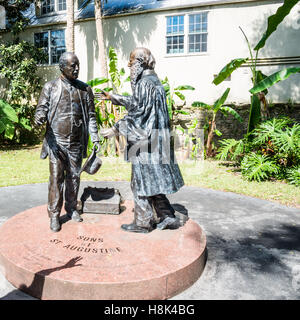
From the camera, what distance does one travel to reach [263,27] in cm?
1380

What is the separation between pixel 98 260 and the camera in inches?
126

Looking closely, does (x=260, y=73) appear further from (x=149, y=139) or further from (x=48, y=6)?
(x=48, y=6)

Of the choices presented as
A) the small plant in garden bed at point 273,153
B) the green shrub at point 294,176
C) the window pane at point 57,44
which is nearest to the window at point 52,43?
the window pane at point 57,44

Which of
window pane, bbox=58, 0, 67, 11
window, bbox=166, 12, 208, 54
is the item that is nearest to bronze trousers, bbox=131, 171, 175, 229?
window, bbox=166, 12, 208, 54

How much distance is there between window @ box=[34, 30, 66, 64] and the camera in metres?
18.0

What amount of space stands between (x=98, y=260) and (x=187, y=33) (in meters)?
13.9

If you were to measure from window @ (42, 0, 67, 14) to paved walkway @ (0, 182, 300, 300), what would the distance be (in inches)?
581

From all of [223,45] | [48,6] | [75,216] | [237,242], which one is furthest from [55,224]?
[48,6]

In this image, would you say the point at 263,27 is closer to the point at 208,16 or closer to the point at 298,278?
the point at 208,16

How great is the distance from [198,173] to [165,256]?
285 inches

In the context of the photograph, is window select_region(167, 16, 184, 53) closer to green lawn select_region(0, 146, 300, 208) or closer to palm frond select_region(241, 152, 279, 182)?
green lawn select_region(0, 146, 300, 208)

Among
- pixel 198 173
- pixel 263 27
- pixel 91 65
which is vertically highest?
pixel 263 27

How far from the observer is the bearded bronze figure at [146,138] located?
374 cm
